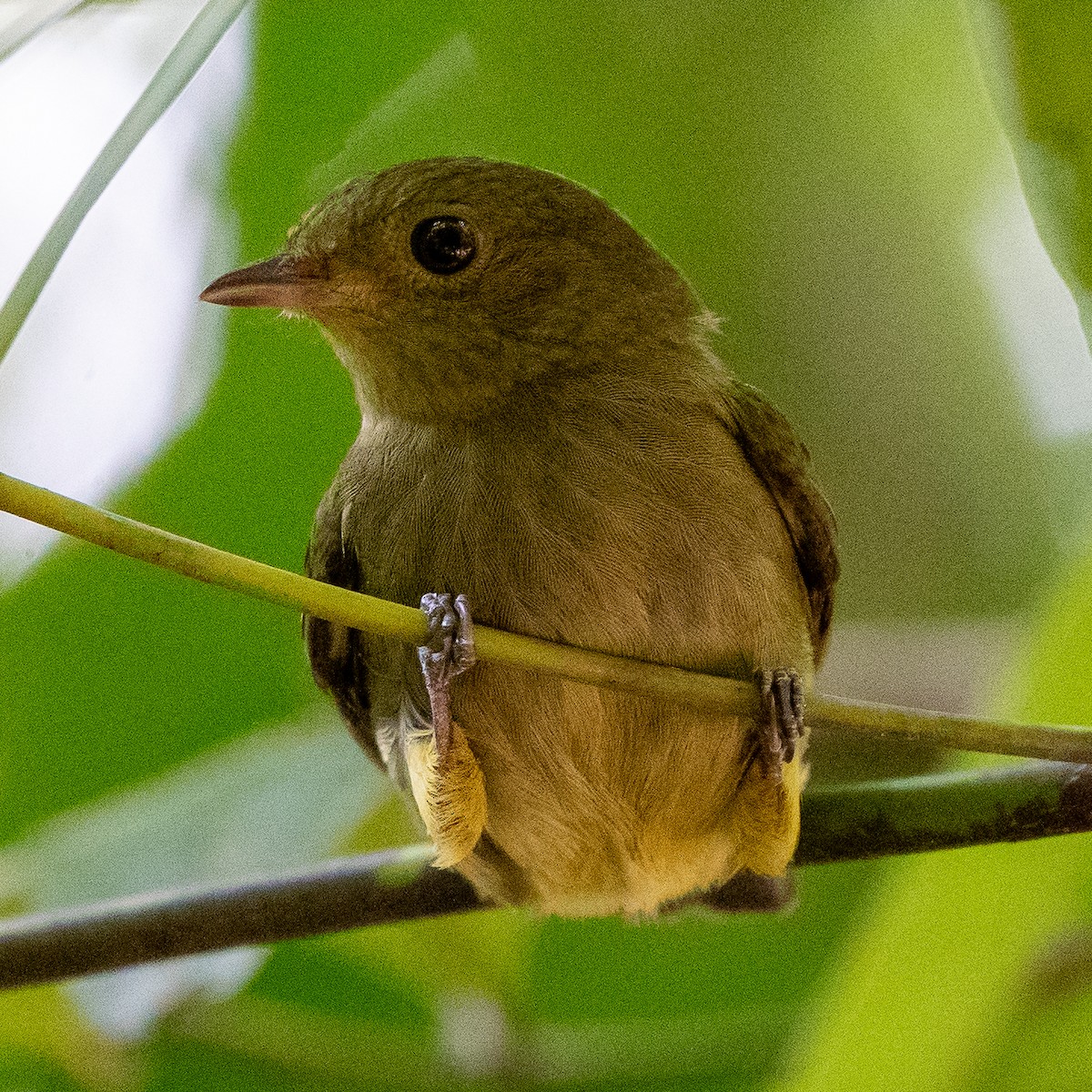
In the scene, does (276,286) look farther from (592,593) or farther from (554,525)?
(592,593)

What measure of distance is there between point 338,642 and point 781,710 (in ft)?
2.46

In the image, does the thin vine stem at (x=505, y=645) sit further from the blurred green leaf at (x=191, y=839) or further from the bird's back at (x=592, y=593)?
the blurred green leaf at (x=191, y=839)

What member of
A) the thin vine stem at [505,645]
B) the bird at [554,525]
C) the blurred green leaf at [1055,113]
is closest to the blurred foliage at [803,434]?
the blurred green leaf at [1055,113]

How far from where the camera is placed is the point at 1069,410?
1.85 meters

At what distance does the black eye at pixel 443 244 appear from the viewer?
1906mm

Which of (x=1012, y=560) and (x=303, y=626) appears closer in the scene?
(x=1012, y=560)

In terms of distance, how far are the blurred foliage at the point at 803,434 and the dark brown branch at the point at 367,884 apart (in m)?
0.11

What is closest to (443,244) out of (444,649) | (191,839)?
(444,649)

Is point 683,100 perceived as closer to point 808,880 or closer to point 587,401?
→ point 587,401

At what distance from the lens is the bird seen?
1.74 metres

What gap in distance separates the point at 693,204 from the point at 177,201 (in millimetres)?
788

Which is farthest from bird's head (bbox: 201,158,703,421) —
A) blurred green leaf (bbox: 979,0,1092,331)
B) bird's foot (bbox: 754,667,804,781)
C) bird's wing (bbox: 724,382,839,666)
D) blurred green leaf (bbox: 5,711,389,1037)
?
blurred green leaf (bbox: 5,711,389,1037)

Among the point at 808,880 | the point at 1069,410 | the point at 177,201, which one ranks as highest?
the point at 177,201

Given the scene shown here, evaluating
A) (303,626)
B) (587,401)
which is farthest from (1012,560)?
(303,626)
